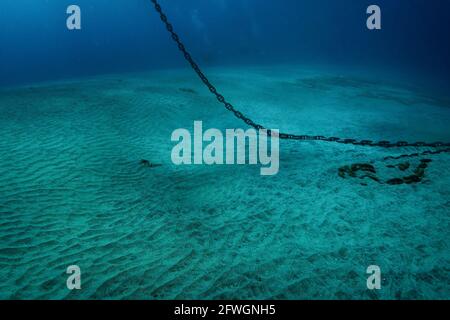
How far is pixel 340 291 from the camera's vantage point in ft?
12.3

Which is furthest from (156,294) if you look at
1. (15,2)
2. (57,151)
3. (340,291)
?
(15,2)

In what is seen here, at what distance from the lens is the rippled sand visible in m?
3.85

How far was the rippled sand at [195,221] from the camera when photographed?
3850mm

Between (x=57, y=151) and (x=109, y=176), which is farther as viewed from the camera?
(x=57, y=151)

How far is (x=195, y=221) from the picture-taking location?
524 centimetres

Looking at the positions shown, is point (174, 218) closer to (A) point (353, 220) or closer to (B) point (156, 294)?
(B) point (156, 294)

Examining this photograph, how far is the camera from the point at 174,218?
17.4ft

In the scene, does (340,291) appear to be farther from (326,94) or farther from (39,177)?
(326,94)

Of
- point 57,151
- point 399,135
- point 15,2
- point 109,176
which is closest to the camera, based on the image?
point 109,176

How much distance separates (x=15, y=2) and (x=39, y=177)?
19177 cm
